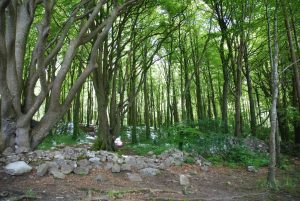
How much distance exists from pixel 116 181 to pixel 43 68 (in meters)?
2.87

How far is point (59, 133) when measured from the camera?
1845 centimetres

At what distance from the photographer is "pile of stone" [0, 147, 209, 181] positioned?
5.67 meters

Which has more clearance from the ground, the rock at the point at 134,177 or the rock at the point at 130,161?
the rock at the point at 130,161

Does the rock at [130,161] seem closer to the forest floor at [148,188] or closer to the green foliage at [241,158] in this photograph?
the forest floor at [148,188]

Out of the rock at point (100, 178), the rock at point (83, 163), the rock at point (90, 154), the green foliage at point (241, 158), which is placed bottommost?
the green foliage at point (241, 158)

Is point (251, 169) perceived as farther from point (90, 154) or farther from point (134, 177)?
point (90, 154)

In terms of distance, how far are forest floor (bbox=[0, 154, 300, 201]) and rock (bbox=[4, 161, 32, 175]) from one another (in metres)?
0.11

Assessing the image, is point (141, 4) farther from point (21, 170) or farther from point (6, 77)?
point (21, 170)

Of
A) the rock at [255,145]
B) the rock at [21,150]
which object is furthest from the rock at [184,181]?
the rock at [255,145]

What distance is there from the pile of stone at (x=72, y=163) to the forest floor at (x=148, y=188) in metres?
0.13

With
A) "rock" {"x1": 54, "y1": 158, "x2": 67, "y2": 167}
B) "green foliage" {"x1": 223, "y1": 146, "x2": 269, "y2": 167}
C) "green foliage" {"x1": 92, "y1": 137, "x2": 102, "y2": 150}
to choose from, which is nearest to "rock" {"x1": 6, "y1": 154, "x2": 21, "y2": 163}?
"rock" {"x1": 54, "y1": 158, "x2": 67, "y2": 167}

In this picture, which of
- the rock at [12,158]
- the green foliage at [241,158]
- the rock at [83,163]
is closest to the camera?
the rock at [12,158]

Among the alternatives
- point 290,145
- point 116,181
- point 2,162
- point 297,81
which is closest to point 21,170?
point 2,162

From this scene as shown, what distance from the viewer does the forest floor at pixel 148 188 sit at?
4904 mm
